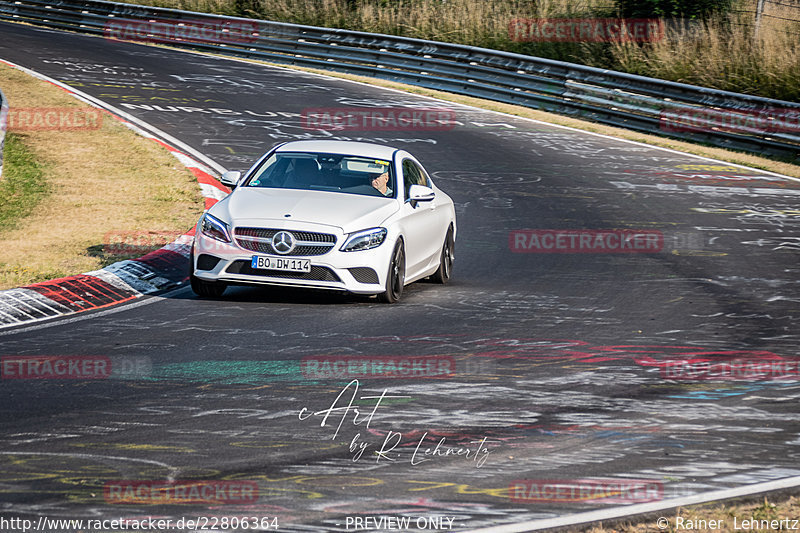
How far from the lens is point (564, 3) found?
3303 cm

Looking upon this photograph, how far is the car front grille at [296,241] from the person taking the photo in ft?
35.6

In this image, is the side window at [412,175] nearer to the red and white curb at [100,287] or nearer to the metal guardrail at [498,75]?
the red and white curb at [100,287]

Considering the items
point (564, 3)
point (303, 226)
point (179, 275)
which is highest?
point (564, 3)

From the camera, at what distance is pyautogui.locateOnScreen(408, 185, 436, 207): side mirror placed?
11883 mm

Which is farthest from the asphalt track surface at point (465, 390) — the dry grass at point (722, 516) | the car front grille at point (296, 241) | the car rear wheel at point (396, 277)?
the car front grille at point (296, 241)

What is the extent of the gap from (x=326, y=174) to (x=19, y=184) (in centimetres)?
602

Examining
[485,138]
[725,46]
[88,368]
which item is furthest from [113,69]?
[88,368]

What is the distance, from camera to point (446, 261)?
518 inches

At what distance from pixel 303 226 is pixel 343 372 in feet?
9.90

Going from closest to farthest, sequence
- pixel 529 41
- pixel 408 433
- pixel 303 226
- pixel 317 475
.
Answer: pixel 317 475 → pixel 408 433 → pixel 303 226 → pixel 529 41

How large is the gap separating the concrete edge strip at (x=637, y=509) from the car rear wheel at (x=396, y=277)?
571 centimetres

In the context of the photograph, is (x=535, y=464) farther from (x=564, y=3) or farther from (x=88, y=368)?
(x=564, y=3)
